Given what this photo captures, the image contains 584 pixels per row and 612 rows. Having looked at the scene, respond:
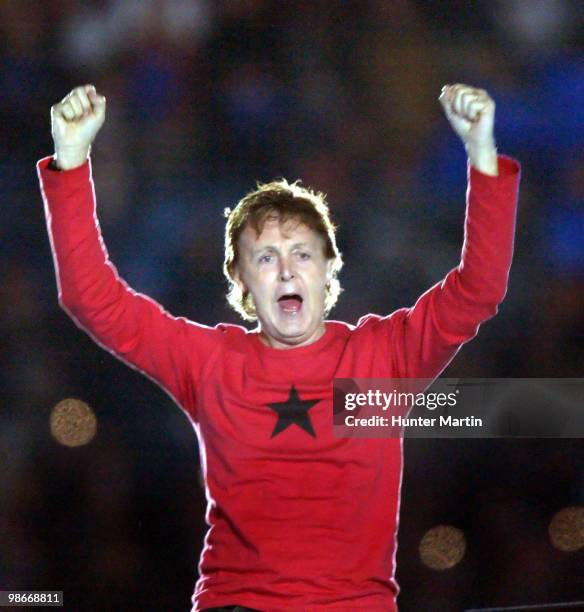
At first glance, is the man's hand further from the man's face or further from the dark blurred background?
the dark blurred background

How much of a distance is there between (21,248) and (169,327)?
31.1 inches

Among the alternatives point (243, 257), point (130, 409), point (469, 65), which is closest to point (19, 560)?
point (130, 409)

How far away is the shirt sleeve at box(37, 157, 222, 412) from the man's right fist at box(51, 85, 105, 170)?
0.06ft

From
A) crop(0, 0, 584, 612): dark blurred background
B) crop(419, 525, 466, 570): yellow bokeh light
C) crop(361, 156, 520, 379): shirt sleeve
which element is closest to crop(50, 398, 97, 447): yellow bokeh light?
crop(0, 0, 584, 612): dark blurred background

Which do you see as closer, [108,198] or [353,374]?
[353,374]

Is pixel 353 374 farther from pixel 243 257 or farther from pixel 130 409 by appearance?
pixel 130 409

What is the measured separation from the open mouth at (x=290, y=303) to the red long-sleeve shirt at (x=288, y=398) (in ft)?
0.17

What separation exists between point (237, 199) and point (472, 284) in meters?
0.89

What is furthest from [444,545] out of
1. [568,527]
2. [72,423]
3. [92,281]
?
[92,281]

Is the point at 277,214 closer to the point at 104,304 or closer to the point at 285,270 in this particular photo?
the point at 285,270

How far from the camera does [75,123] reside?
131cm

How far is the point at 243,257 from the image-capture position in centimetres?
152

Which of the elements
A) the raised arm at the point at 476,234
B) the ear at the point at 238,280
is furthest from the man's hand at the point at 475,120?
the ear at the point at 238,280

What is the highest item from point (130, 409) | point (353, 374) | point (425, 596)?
point (130, 409)
